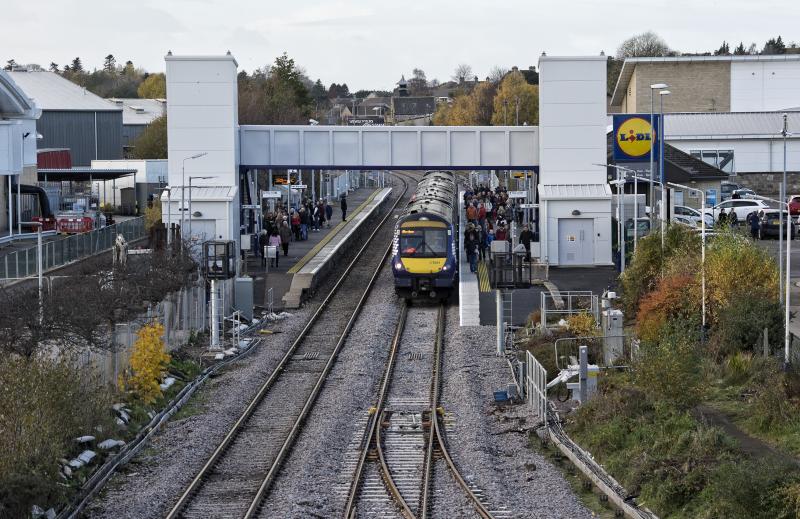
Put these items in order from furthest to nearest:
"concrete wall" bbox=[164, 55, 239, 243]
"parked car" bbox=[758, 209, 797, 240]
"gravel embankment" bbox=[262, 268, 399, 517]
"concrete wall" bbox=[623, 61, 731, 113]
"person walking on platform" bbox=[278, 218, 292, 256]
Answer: "concrete wall" bbox=[623, 61, 731, 113] < "parked car" bbox=[758, 209, 797, 240] < "person walking on platform" bbox=[278, 218, 292, 256] < "concrete wall" bbox=[164, 55, 239, 243] < "gravel embankment" bbox=[262, 268, 399, 517]

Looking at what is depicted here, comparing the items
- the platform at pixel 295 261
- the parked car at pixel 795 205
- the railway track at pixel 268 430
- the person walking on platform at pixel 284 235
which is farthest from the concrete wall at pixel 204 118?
the parked car at pixel 795 205

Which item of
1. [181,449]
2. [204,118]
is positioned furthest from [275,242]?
[181,449]

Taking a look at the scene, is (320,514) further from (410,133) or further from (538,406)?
(410,133)

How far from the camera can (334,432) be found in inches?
876

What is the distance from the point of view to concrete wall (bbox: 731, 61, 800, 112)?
85625mm

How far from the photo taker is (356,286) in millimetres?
44281

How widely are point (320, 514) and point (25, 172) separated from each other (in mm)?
55213

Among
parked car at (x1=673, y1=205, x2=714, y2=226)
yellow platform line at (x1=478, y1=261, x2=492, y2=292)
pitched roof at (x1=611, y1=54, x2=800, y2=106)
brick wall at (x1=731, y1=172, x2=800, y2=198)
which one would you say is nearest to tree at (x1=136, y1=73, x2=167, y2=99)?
pitched roof at (x1=611, y1=54, x2=800, y2=106)

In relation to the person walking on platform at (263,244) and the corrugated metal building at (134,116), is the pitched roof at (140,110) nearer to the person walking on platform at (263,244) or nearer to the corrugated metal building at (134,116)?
the corrugated metal building at (134,116)

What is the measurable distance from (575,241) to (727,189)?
→ 25713 mm

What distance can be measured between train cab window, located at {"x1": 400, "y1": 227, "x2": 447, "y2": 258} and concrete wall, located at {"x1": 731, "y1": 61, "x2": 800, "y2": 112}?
173 feet

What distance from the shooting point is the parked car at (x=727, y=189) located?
65.5 metres

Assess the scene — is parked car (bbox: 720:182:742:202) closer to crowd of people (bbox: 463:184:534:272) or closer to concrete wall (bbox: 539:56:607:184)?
crowd of people (bbox: 463:184:534:272)

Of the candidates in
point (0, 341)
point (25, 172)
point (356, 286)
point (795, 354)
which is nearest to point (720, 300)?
point (795, 354)
